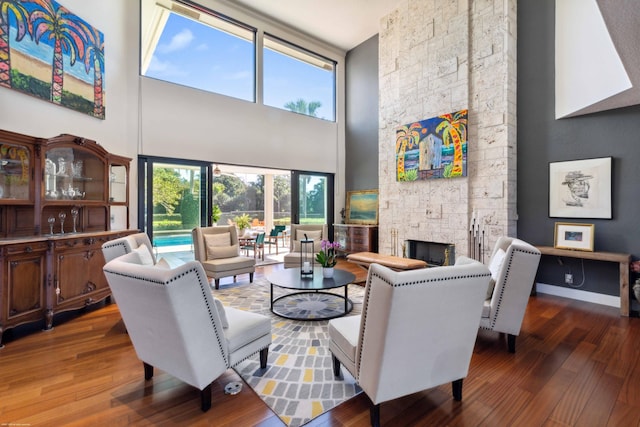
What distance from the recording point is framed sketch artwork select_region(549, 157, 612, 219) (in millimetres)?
3842

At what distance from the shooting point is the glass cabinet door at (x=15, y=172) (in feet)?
9.96

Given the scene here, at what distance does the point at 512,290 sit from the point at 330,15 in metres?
6.39

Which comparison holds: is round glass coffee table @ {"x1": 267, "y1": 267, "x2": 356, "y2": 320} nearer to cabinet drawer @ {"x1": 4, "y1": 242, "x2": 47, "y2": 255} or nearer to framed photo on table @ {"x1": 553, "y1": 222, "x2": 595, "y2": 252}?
cabinet drawer @ {"x1": 4, "y1": 242, "x2": 47, "y2": 255}

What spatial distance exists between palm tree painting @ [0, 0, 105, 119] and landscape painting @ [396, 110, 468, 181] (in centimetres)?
533

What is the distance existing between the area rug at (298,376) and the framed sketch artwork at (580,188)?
3.86m

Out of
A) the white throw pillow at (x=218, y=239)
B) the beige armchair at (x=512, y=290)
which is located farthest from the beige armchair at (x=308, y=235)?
the beige armchair at (x=512, y=290)

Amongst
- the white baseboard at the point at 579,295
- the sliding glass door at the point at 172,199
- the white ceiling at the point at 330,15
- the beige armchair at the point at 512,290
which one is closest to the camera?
Answer: the beige armchair at the point at 512,290

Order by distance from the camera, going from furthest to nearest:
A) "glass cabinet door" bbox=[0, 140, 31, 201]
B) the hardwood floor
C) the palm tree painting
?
Answer: the palm tree painting → "glass cabinet door" bbox=[0, 140, 31, 201] → the hardwood floor

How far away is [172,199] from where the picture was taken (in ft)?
17.9

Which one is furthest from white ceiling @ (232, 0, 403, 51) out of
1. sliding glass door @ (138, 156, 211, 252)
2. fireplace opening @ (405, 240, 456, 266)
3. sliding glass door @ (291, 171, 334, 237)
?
fireplace opening @ (405, 240, 456, 266)

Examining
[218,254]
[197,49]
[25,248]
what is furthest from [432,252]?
[197,49]

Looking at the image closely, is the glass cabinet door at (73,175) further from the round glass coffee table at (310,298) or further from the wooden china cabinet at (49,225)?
the round glass coffee table at (310,298)

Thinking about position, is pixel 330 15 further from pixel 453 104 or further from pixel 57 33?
pixel 57 33

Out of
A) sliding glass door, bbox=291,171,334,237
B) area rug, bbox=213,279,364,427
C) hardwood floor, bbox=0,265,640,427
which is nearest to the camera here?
hardwood floor, bbox=0,265,640,427
